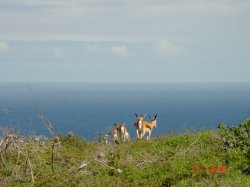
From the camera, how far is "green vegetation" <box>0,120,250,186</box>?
12719mm

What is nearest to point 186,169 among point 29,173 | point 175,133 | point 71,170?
point 71,170

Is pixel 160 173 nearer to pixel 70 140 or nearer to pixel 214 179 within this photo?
pixel 214 179

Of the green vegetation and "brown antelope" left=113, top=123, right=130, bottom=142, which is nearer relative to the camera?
the green vegetation

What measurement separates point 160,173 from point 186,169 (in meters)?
0.69

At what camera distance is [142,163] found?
1460 cm
